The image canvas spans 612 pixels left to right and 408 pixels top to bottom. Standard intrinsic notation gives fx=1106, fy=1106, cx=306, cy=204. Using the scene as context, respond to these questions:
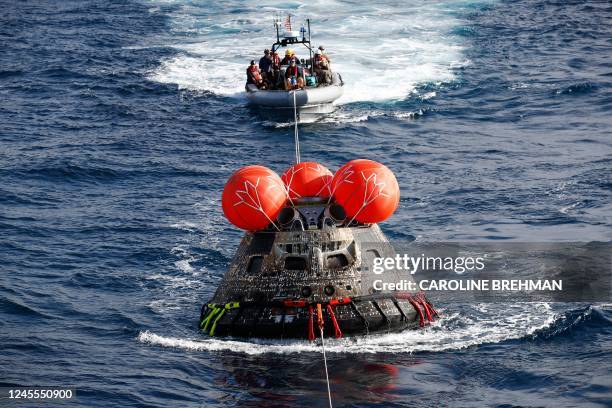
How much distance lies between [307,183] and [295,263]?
2.84m

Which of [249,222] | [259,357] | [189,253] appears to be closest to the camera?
[259,357]

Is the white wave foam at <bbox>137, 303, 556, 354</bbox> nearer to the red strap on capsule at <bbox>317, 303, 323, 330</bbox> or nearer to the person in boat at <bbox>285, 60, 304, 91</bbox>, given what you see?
the red strap on capsule at <bbox>317, 303, 323, 330</bbox>

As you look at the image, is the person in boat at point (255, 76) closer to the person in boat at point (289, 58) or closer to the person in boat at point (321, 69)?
the person in boat at point (289, 58)

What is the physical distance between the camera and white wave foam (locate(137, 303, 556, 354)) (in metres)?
26.0

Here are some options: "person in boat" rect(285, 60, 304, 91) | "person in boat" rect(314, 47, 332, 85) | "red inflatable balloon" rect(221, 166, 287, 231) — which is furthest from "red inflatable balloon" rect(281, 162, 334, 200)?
"person in boat" rect(314, 47, 332, 85)

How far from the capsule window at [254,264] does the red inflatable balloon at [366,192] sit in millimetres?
A: 2507

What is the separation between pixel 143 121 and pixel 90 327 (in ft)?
72.2

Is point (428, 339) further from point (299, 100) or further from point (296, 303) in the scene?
point (299, 100)

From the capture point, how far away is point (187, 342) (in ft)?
87.9

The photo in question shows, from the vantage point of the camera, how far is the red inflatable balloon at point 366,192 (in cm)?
2739

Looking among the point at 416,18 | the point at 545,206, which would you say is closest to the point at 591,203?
the point at 545,206

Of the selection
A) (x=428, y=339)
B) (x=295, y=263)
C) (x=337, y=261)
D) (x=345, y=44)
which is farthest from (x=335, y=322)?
(x=345, y=44)

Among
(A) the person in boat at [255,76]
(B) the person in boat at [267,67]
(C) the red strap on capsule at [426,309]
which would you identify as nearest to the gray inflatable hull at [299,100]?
(A) the person in boat at [255,76]

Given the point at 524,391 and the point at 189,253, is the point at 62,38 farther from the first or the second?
the point at 524,391
